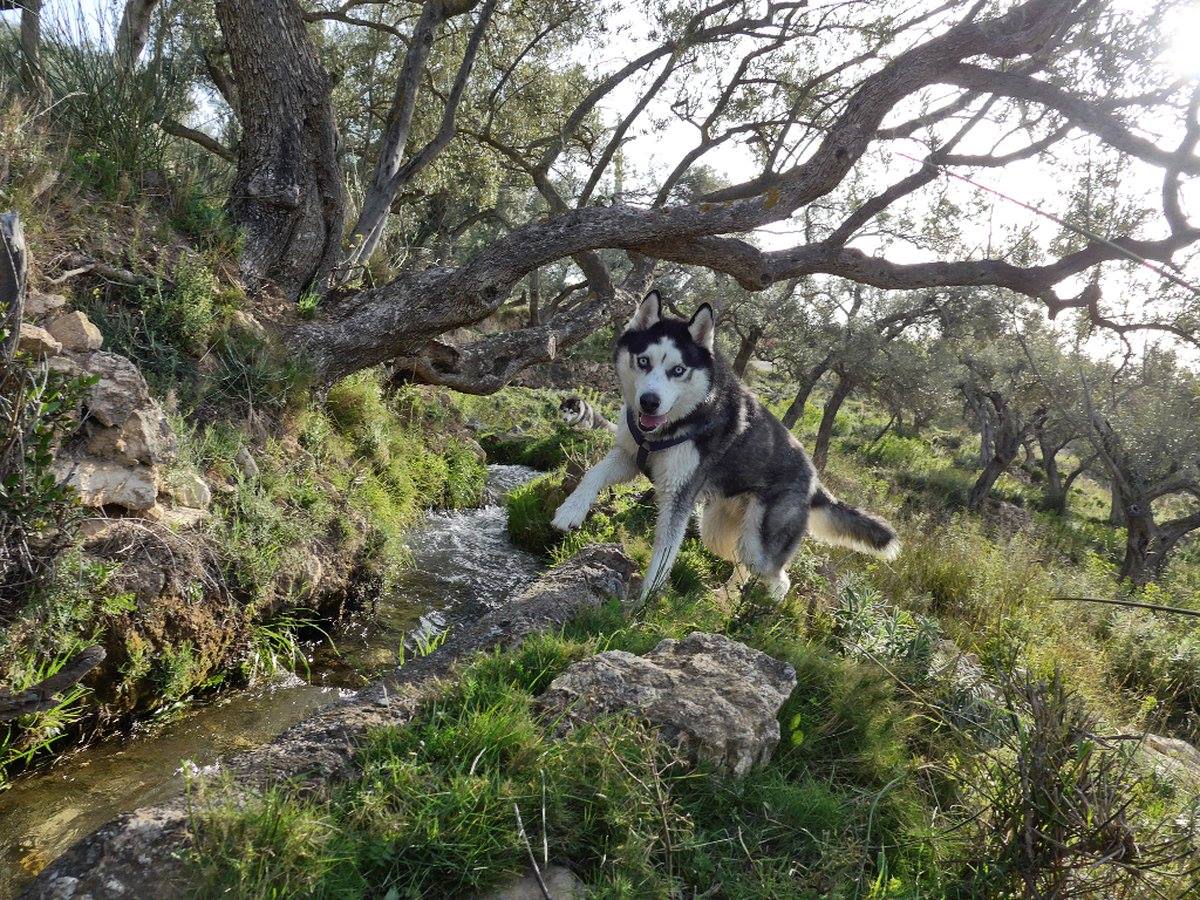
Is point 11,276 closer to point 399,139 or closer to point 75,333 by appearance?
point 75,333

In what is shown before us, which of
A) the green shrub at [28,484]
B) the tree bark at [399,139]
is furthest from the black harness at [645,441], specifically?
the tree bark at [399,139]

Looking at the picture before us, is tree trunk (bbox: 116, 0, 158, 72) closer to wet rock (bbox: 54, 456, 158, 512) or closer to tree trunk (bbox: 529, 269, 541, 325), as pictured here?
wet rock (bbox: 54, 456, 158, 512)

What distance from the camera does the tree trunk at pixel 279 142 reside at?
246 inches

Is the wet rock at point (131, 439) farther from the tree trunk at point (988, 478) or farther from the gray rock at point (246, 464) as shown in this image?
the tree trunk at point (988, 478)

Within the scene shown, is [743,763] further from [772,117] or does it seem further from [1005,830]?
[772,117]

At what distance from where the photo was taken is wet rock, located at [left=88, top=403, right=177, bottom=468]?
3.66m

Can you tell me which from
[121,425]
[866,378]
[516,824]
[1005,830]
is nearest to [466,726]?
[516,824]

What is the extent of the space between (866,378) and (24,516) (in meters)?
17.7

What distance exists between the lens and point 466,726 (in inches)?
104

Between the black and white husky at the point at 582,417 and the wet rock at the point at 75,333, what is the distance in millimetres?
9239

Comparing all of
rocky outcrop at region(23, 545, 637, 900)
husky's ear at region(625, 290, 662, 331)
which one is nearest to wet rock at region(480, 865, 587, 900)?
rocky outcrop at region(23, 545, 637, 900)

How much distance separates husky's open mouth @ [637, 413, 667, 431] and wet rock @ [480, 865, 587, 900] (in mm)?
2714

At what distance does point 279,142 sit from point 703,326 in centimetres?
488

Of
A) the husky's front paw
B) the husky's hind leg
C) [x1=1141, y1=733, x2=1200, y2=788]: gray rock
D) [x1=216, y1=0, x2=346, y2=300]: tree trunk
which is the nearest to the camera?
[x1=1141, y1=733, x2=1200, y2=788]: gray rock
